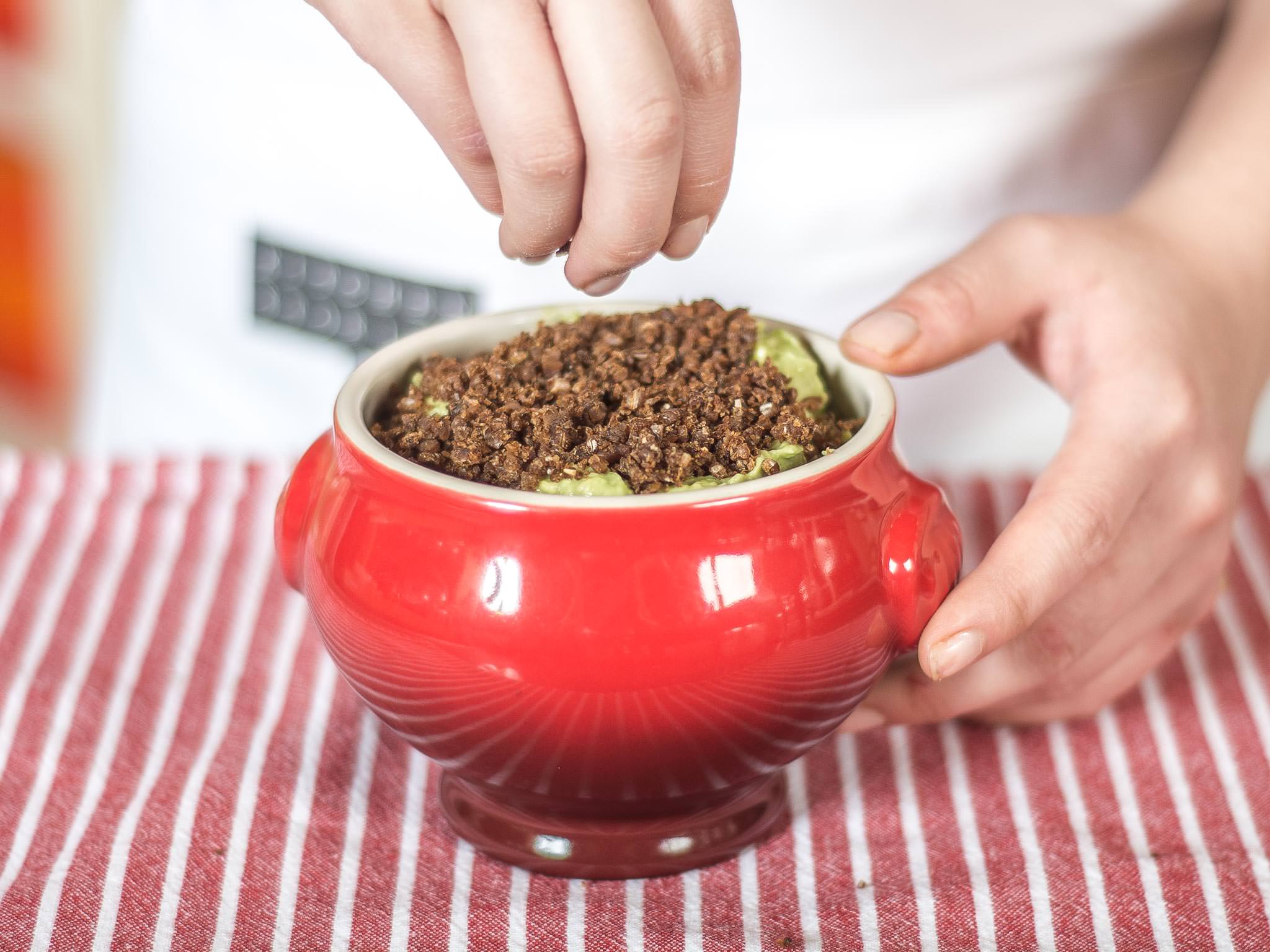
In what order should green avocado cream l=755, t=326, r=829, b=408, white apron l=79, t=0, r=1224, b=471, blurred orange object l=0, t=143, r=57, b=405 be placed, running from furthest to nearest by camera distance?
1. blurred orange object l=0, t=143, r=57, b=405
2. white apron l=79, t=0, r=1224, b=471
3. green avocado cream l=755, t=326, r=829, b=408

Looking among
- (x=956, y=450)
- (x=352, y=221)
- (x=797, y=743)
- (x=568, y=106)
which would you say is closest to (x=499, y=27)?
(x=568, y=106)

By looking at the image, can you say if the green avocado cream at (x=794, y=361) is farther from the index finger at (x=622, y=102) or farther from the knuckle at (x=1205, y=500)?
the knuckle at (x=1205, y=500)

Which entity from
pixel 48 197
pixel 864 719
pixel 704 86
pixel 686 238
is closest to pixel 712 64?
pixel 704 86

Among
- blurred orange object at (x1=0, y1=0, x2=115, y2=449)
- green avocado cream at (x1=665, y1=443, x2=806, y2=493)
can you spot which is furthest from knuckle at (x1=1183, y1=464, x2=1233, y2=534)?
blurred orange object at (x1=0, y1=0, x2=115, y2=449)

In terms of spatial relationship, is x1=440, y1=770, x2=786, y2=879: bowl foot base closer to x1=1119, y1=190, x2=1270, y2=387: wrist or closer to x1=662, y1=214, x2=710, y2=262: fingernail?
x1=662, y1=214, x2=710, y2=262: fingernail

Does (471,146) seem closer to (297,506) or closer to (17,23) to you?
(297,506)

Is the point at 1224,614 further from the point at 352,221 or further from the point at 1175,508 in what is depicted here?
the point at 352,221

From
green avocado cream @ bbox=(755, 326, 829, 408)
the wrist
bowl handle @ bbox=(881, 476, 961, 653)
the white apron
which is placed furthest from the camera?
the white apron
